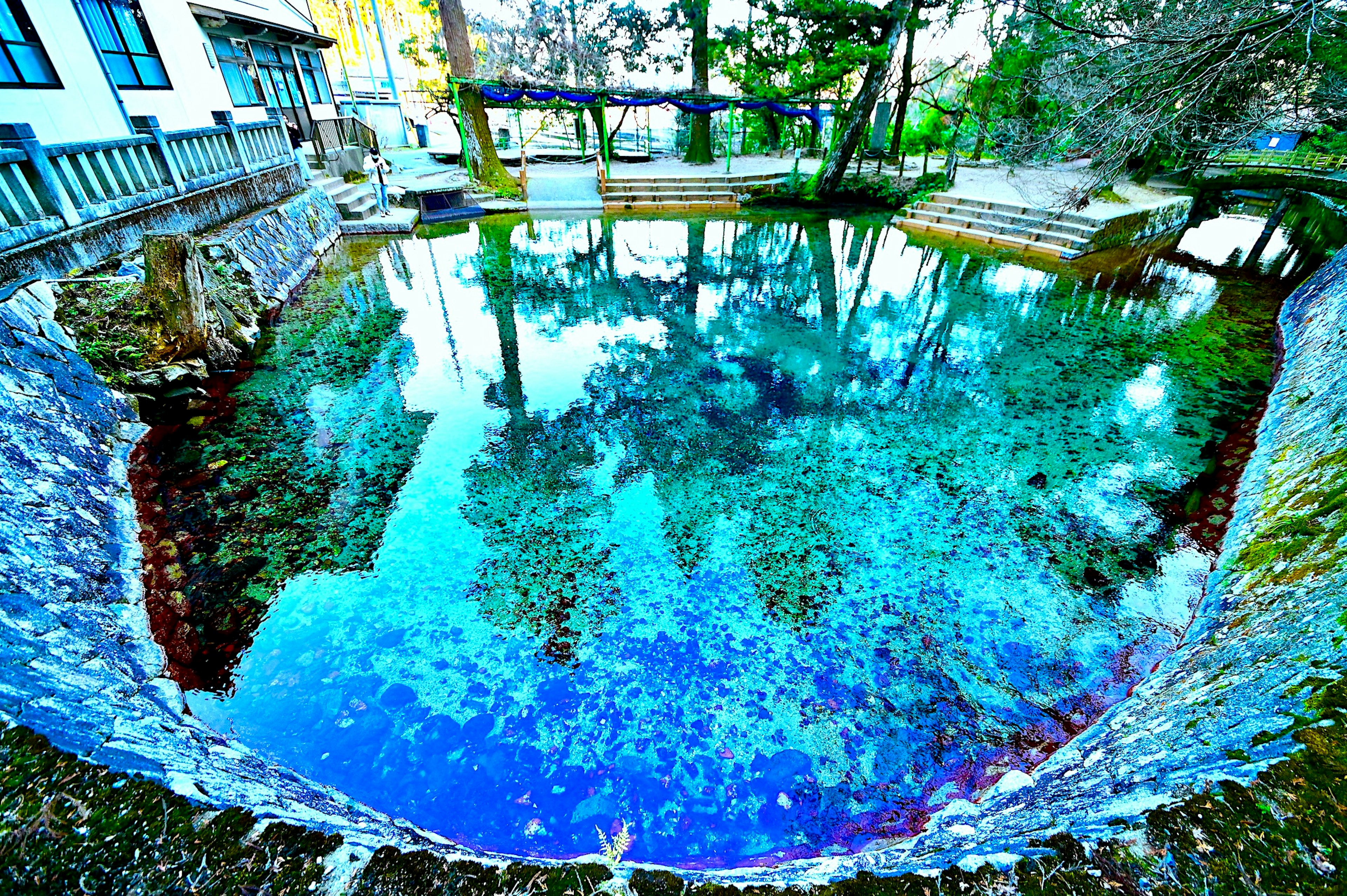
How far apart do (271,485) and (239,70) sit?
14.6 metres

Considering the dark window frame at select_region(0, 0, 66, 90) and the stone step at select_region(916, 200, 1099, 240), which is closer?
the dark window frame at select_region(0, 0, 66, 90)

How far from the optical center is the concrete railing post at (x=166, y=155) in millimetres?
6027

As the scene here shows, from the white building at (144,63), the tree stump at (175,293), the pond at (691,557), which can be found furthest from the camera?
the white building at (144,63)

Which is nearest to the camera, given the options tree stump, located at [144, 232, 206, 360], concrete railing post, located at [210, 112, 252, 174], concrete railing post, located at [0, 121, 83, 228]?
concrete railing post, located at [0, 121, 83, 228]

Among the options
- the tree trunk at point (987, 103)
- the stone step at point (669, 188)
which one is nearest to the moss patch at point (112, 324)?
the stone step at point (669, 188)

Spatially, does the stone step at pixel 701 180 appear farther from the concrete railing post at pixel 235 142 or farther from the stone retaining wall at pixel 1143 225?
the concrete railing post at pixel 235 142

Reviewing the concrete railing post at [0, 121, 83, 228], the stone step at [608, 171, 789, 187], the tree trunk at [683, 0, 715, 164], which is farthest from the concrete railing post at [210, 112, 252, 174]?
the tree trunk at [683, 0, 715, 164]

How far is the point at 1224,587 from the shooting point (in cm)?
324

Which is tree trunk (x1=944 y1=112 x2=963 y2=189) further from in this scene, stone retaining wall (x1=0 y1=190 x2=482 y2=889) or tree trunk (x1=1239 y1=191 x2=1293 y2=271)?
stone retaining wall (x1=0 y1=190 x2=482 y2=889)

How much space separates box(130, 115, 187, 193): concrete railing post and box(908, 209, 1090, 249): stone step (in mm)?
13478

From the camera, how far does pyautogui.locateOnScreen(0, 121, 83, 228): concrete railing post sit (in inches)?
175

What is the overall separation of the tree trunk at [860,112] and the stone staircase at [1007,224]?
3.01 metres

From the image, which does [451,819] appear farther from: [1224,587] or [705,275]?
[705,275]

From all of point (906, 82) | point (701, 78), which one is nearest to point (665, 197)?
point (701, 78)
